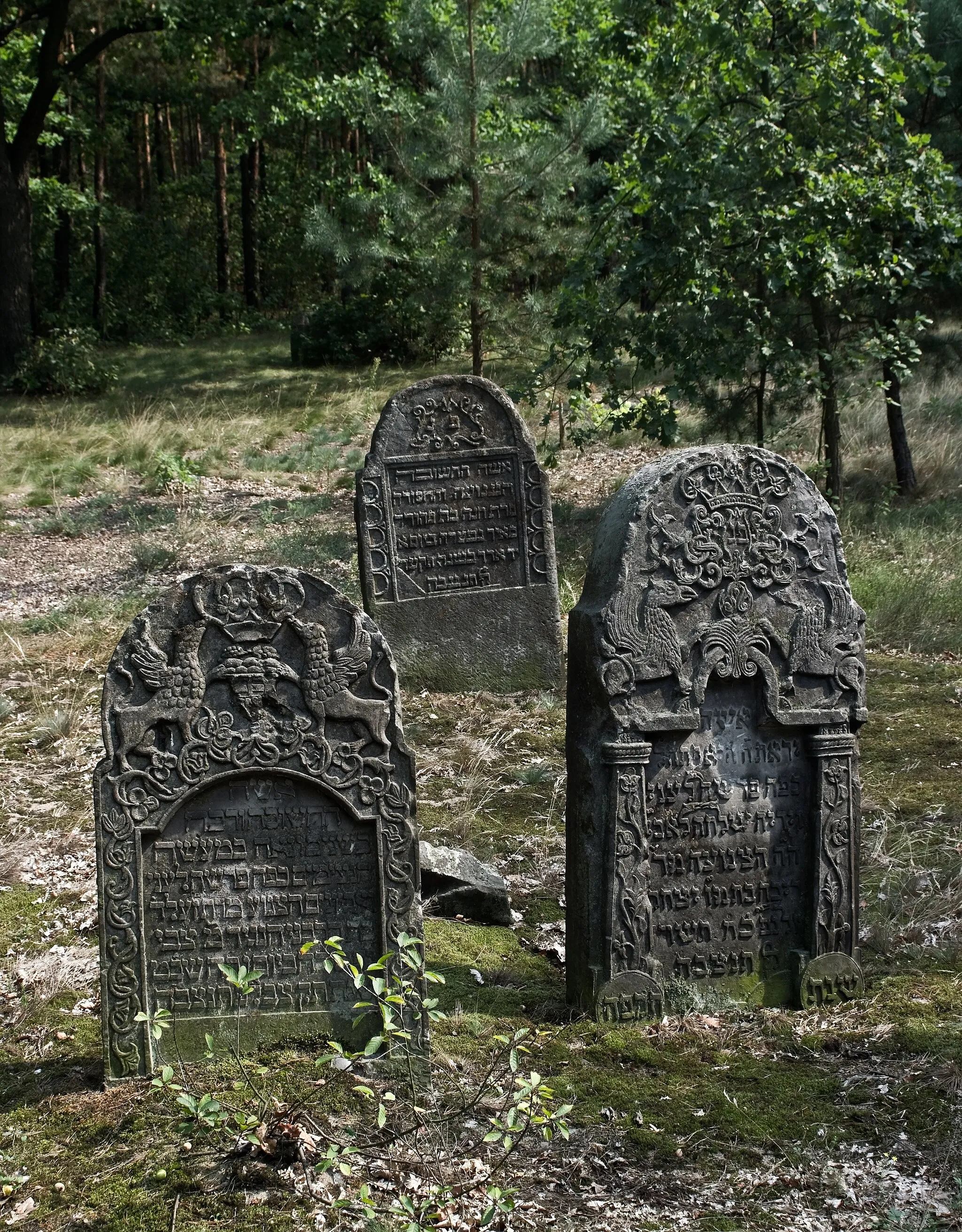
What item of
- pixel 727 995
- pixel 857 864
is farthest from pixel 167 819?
pixel 857 864

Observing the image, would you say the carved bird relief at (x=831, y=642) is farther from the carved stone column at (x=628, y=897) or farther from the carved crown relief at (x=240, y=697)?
the carved crown relief at (x=240, y=697)

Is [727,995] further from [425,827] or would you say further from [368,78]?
[368,78]

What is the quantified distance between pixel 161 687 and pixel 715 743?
188cm

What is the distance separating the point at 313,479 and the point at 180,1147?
1200cm

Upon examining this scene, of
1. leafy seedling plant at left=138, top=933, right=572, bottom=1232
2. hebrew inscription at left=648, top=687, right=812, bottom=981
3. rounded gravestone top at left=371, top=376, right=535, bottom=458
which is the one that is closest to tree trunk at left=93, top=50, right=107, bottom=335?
rounded gravestone top at left=371, top=376, right=535, bottom=458

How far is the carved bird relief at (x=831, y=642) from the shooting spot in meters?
4.34

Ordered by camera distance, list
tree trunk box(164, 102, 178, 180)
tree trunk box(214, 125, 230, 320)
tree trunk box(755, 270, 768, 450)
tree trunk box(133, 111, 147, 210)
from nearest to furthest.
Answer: tree trunk box(755, 270, 768, 450) → tree trunk box(214, 125, 230, 320) → tree trunk box(133, 111, 147, 210) → tree trunk box(164, 102, 178, 180)

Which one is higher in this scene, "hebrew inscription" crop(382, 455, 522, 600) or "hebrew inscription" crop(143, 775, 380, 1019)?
"hebrew inscription" crop(382, 455, 522, 600)

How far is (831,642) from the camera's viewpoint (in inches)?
171

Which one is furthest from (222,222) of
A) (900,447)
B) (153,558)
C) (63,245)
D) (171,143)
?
(900,447)

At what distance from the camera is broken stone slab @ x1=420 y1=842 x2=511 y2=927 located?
5062 mm

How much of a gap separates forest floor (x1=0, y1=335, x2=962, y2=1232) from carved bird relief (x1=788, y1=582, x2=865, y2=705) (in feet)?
3.69

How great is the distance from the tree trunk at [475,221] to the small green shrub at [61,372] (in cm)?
785

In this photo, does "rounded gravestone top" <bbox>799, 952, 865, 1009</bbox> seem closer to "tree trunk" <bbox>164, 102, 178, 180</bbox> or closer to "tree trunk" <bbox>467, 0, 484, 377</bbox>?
"tree trunk" <bbox>467, 0, 484, 377</bbox>
